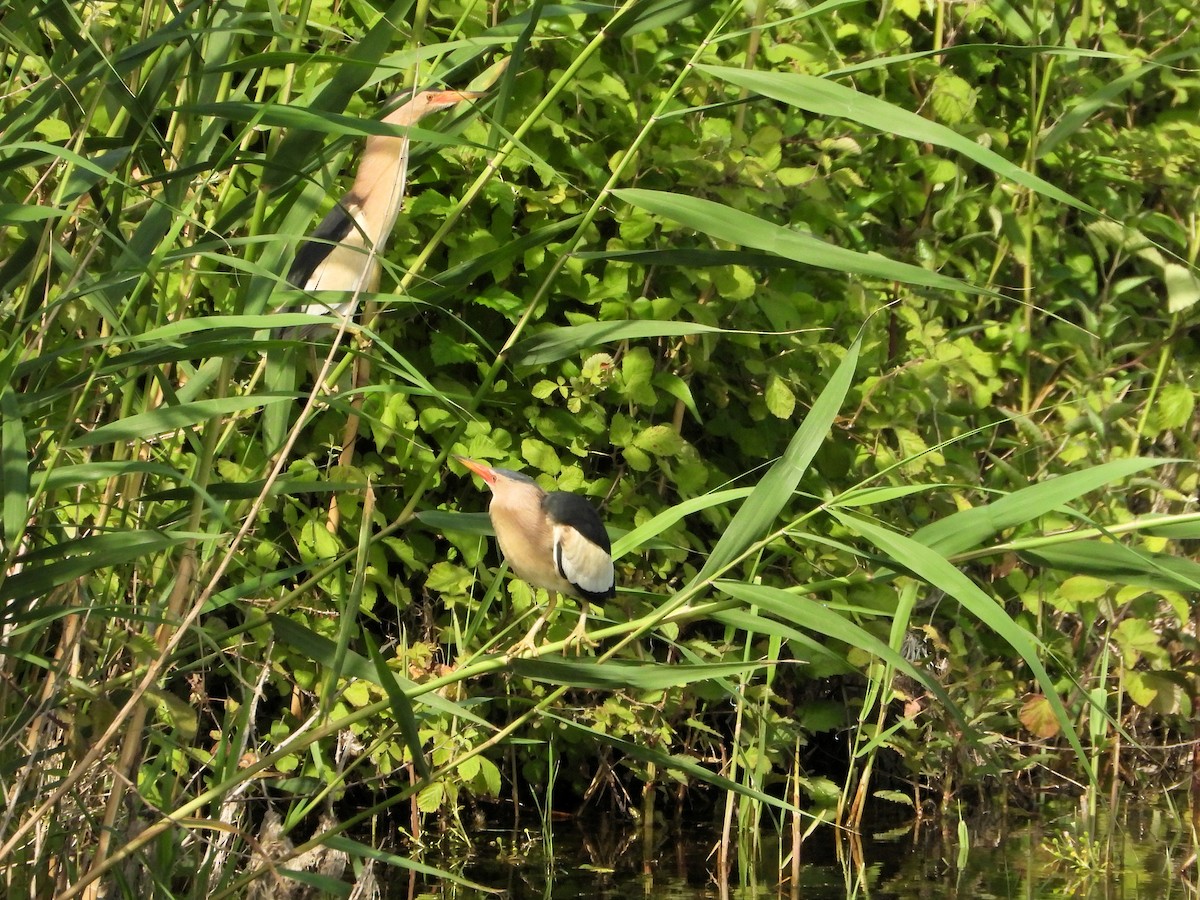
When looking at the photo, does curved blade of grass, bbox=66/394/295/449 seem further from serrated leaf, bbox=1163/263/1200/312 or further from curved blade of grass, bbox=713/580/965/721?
serrated leaf, bbox=1163/263/1200/312

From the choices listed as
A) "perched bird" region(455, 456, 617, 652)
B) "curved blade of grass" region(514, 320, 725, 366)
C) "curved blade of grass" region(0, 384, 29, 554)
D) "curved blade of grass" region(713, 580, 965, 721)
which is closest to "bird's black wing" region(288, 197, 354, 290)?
Answer: "perched bird" region(455, 456, 617, 652)

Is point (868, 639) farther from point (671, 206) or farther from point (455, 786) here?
point (455, 786)

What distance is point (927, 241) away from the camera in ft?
15.0

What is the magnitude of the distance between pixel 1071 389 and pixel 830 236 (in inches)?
34.9

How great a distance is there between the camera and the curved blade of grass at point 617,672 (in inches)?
80.8

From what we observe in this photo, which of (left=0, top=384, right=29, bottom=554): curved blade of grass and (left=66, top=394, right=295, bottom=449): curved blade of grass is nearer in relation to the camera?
(left=0, top=384, right=29, bottom=554): curved blade of grass

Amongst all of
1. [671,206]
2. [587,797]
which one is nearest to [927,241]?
[587,797]

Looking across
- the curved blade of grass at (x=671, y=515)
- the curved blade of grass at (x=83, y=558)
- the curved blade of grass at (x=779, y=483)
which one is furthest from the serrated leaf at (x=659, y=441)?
the curved blade of grass at (x=83, y=558)

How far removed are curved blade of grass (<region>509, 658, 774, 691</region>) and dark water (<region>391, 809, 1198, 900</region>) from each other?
126 centimetres

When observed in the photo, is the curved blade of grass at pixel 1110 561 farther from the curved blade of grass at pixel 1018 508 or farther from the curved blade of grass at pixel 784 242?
the curved blade of grass at pixel 784 242

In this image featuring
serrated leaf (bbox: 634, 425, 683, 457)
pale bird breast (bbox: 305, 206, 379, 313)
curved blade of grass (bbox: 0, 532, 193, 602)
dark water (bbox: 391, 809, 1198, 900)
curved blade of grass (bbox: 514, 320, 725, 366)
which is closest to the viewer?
curved blade of grass (bbox: 0, 532, 193, 602)

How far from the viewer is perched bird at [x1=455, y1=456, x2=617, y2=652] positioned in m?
2.78

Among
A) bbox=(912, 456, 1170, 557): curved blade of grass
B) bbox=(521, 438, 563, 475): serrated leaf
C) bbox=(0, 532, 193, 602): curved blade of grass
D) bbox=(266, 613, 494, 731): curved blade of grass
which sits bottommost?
bbox=(521, 438, 563, 475): serrated leaf

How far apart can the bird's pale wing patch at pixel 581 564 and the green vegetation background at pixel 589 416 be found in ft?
0.58
